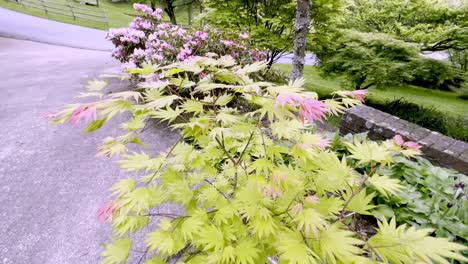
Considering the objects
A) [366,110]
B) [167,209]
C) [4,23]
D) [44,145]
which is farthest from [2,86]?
[4,23]

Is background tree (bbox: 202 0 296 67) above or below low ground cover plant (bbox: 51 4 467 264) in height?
above

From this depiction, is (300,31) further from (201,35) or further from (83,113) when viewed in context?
(83,113)

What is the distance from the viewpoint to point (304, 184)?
111 cm

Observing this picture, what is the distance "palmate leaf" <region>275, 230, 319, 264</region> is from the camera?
79 centimetres

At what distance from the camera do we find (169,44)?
3.53 m

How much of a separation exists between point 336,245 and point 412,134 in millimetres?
2571

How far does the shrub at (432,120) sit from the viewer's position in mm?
5013

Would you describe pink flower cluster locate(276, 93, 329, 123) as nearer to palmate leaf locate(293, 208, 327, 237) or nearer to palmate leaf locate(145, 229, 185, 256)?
palmate leaf locate(293, 208, 327, 237)

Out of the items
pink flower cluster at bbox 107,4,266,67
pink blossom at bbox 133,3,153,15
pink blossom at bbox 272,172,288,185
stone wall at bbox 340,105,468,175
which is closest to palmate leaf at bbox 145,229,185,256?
pink blossom at bbox 272,172,288,185

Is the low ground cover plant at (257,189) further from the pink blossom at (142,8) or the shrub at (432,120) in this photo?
the shrub at (432,120)

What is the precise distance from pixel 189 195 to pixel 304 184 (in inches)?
20.7

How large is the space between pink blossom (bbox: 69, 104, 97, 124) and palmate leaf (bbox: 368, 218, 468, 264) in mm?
962

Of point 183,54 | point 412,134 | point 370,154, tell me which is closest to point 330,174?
point 370,154

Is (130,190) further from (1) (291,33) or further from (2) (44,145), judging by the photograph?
(1) (291,33)
